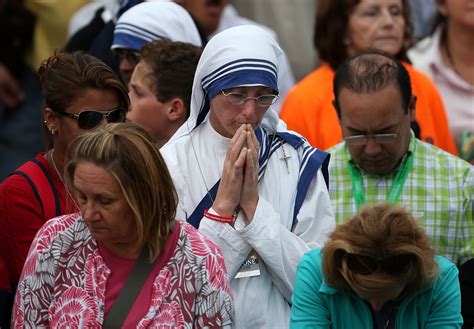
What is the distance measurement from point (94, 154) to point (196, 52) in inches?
60.1

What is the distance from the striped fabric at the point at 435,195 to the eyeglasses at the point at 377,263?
3.39ft

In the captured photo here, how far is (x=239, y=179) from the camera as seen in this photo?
5.13 metres

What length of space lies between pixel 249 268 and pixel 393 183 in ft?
3.65

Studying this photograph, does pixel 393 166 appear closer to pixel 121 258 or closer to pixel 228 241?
pixel 228 241

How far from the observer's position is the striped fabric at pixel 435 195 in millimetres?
5883

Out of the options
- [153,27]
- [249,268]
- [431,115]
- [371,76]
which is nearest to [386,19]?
[431,115]

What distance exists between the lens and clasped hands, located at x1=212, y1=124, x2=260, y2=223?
5.12 meters

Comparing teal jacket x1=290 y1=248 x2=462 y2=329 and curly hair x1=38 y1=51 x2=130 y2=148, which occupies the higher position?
curly hair x1=38 y1=51 x2=130 y2=148

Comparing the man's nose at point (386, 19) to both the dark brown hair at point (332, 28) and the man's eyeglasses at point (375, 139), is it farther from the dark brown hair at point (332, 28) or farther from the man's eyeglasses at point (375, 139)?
the man's eyeglasses at point (375, 139)

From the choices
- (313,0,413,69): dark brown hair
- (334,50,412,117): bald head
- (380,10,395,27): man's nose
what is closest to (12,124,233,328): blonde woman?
(334,50,412,117): bald head

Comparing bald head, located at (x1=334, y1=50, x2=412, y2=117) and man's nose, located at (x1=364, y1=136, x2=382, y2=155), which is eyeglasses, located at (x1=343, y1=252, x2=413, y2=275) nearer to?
man's nose, located at (x1=364, y1=136, x2=382, y2=155)

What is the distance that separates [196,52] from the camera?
6086 millimetres

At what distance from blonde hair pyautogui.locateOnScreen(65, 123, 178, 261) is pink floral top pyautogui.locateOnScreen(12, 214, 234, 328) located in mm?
113

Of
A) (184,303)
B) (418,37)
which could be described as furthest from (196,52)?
(418,37)
